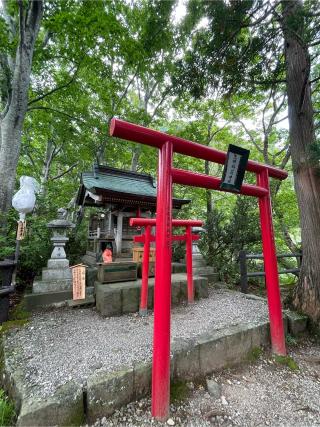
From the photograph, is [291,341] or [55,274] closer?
[291,341]

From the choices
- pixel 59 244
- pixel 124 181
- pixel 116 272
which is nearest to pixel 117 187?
pixel 124 181

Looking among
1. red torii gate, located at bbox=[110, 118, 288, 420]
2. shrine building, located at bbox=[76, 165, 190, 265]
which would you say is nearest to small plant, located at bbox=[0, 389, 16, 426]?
red torii gate, located at bbox=[110, 118, 288, 420]

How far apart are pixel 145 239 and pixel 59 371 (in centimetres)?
214

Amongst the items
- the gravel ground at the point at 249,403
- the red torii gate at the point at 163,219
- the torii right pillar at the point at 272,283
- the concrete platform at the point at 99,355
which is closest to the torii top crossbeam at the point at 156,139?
the red torii gate at the point at 163,219

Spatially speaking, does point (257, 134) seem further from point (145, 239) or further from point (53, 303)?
point (53, 303)

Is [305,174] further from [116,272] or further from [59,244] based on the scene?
[59,244]

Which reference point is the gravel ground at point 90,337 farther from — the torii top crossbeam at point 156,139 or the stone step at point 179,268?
the torii top crossbeam at point 156,139

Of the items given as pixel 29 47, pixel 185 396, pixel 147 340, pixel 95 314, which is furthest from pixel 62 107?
pixel 185 396

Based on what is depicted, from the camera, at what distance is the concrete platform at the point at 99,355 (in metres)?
1.68

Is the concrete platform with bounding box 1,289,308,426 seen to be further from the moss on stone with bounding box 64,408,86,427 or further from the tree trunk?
the tree trunk

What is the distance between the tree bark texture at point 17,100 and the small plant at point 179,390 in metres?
5.08

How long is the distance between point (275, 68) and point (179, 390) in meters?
6.01

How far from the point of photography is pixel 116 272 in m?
4.07

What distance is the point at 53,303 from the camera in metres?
3.69
